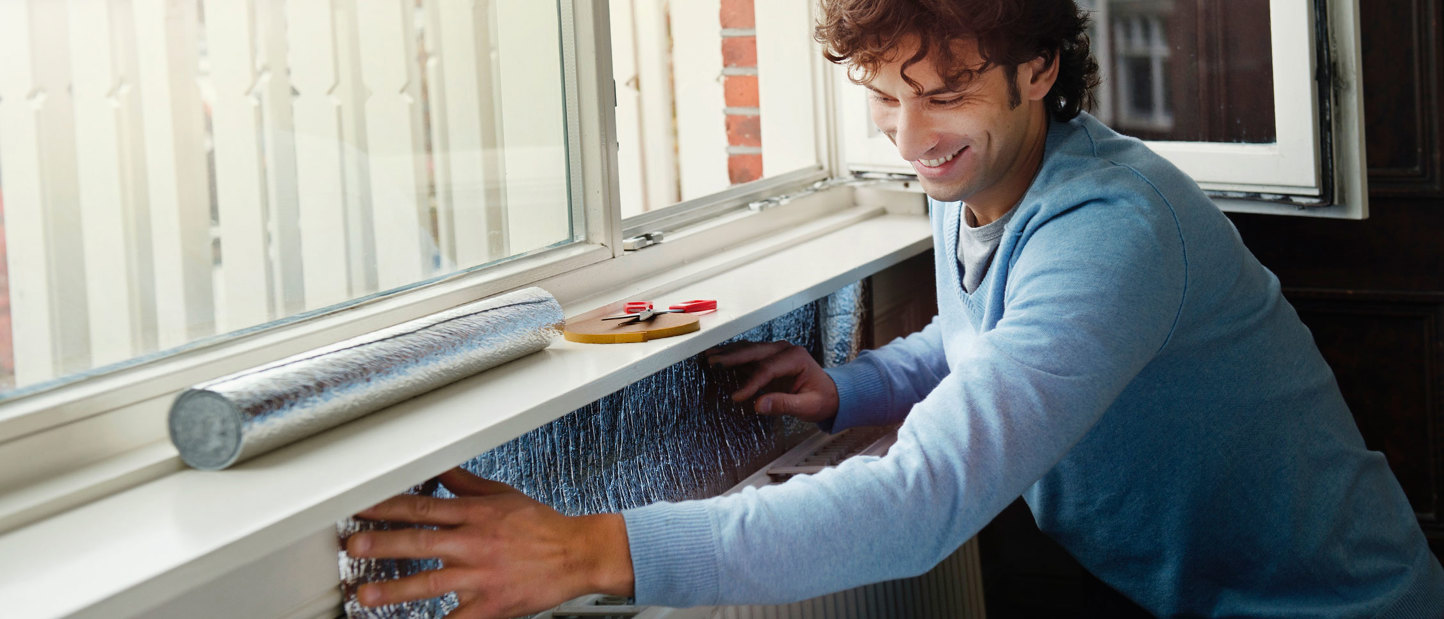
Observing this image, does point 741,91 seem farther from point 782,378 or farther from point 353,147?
point 353,147

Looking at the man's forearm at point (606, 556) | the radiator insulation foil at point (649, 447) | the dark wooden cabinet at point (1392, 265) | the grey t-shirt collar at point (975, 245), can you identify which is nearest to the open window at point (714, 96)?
the radiator insulation foil at point (649, 447)

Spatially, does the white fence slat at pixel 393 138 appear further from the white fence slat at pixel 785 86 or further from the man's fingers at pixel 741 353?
the white fence slat at pixel 785 86

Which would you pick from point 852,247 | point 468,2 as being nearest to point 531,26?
point 468,2

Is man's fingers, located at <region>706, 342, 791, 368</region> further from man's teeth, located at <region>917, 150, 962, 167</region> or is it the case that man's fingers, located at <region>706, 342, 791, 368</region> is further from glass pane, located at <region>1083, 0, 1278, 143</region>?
glass pane, located at <region>1083, 0, 1278, 143</region>

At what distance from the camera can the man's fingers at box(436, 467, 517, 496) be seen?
102cm

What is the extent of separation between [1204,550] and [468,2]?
3.24 feet

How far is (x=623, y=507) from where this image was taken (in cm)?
137

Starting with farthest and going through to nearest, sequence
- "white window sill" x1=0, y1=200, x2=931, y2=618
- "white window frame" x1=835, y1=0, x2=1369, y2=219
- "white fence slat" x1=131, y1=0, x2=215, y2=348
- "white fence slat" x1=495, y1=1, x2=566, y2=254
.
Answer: "white window frame" x1=835, y1=0, x2=1369, y2=219, "white fence slat" x1=495, y1=1, x2=566, y2=254, "white fence slat" x1=131, y1=0, x2=215, y2=348, "white window sill" x1=0, y1=200, x2=931, y2=618

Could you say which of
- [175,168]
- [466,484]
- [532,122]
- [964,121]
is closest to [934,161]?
[964,121]

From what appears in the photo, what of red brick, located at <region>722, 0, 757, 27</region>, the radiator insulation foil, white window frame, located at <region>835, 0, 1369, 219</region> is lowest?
the radiator insulation foil

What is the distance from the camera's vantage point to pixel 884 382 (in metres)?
1.56

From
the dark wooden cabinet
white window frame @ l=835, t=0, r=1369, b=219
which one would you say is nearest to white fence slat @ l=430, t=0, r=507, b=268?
white window frame @ l=835, t=0, r=1369, b=219

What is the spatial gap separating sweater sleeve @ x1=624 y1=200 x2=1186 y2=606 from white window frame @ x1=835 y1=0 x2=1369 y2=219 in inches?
23.7

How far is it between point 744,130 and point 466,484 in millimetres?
1164
